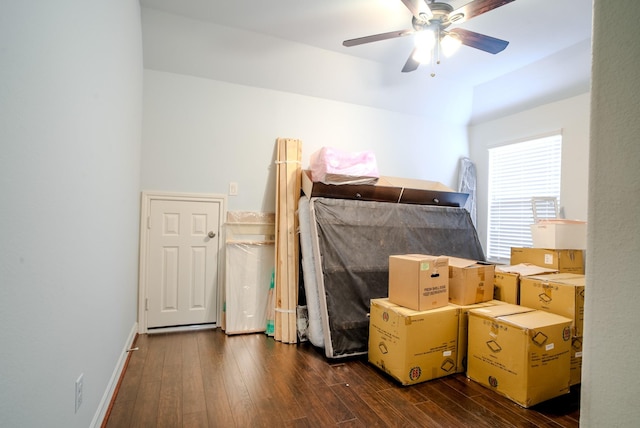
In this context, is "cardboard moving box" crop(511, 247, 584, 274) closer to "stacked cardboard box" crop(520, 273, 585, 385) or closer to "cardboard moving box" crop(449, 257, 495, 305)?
"stacked cardboard box" crop(520, 273, 585, 385)

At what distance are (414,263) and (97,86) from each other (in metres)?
2.17

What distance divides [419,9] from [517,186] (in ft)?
9.23

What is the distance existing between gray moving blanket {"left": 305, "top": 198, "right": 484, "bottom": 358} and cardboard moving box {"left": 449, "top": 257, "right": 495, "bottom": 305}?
2.05ft

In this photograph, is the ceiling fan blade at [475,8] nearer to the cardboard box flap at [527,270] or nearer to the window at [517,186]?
the cardboard box flap at [527,270]

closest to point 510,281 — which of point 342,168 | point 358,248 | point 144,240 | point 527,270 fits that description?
point 527,270

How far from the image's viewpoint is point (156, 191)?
3143mm

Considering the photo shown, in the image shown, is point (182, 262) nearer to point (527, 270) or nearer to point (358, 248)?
point (358, 248)

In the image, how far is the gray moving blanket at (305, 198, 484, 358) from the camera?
2666 millimetres

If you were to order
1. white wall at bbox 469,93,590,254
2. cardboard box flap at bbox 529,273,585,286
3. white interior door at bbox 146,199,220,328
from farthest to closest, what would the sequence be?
white wall at bbox 469,93,590,254 < white interior door at bbox 146,199,220,328 < cardboard box flap at bbox 529,273,585,286

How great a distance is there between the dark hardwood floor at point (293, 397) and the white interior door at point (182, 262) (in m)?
0.58

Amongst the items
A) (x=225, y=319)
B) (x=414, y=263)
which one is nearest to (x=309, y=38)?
A: (x=414, y=263)

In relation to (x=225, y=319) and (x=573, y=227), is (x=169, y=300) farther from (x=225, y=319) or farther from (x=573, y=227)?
(x=573, y=227)

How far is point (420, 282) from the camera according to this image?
88.4 inches

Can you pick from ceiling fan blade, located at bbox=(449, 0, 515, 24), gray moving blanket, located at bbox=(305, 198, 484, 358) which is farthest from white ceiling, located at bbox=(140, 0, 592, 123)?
gray moving blanket, located at bbox=(305, 198, 484, 358)
